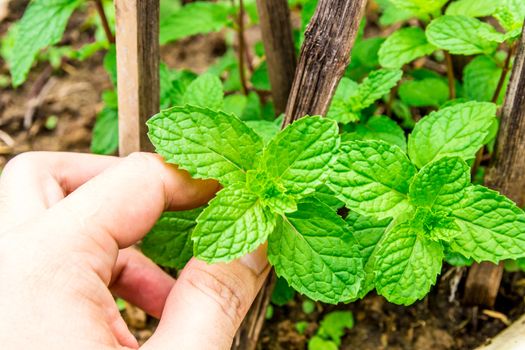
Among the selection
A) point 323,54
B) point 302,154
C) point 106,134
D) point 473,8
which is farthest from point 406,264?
point 106,134

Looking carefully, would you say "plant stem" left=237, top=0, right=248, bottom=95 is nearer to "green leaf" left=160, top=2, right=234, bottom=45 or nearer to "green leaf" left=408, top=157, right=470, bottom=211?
"green leaf" left=160, top=2, right=234, bottom=45

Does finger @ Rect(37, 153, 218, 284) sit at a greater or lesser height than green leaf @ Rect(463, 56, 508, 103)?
lesser

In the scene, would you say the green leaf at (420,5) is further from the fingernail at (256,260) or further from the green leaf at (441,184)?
the fingernail at (256,260)

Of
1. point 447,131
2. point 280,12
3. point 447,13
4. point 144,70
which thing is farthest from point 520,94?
point 144,70

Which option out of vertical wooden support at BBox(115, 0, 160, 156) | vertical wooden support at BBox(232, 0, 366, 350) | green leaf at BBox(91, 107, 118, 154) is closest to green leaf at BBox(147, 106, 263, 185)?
vertical wooden support at BBox(232, 0, 366, 350)

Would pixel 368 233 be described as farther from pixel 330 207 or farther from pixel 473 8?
pixel 473 8

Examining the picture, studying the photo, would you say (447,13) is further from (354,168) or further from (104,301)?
(104,301)
